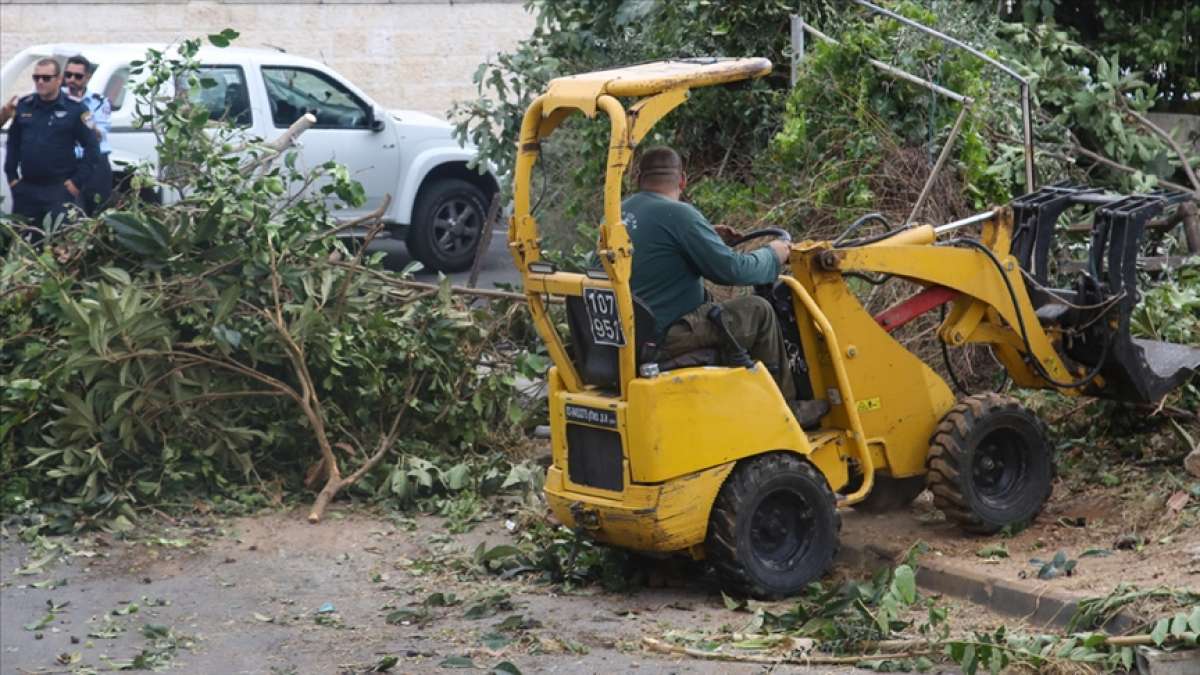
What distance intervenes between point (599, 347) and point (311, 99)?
8716 mm

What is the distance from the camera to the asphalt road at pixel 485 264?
15234mm

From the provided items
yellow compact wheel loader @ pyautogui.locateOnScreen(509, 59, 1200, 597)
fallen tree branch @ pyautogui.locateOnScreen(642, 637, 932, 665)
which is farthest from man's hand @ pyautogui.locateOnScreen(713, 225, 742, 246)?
fallen tree branch @ pyautogui.locateOnScreen(642, 637, 932, 665)

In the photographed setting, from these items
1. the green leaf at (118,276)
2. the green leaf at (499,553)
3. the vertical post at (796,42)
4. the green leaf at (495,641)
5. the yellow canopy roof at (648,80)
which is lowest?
the green leaf at (495,641)

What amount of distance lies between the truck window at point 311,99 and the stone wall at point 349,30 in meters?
6.33

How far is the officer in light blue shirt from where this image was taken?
12.3 metres

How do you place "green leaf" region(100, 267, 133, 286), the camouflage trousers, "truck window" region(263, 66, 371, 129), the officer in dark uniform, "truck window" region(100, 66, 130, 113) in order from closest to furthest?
the camouflage trousers, "green leaf" region(100, 267, 133, 286), the officer in dark uniform, "truck window" region(100, 66, 130, 113), "truck window" region(263, 66, 371, 129)

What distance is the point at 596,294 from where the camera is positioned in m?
7.04

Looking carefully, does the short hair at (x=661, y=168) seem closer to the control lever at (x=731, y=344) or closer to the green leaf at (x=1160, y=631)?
the control lever at (x=731, y=344)

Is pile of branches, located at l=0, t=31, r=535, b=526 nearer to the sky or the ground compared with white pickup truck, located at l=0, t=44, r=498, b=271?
nearer to the ground

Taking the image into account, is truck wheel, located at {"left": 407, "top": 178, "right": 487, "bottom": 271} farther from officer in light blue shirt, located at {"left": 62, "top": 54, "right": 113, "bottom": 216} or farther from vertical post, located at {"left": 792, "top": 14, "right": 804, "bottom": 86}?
vertical post, located at {"left": 792, "top": 14, "right": 804, "bottom": 86}

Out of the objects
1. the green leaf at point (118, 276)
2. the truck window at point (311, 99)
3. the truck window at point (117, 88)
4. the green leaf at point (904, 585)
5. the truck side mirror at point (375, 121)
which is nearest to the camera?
the green leaf at point (904, 585)

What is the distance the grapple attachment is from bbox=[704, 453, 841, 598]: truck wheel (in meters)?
1.53

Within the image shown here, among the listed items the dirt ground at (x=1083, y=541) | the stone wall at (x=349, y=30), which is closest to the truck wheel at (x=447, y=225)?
the stone wall at (x=349, y=30)

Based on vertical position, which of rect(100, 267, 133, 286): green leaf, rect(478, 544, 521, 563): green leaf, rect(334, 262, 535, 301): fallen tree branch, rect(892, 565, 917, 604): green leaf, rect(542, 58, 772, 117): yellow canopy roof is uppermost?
rect(542, 58, 772, 117): yellow canopy roof
